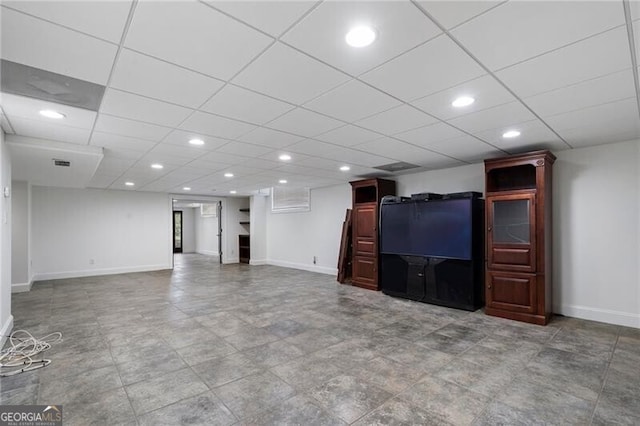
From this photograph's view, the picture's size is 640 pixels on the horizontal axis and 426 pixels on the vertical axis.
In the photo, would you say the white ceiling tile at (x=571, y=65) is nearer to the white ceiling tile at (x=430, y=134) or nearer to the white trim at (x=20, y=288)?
the white ceiling tile at (x=430, y=134)

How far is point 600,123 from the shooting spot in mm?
3248

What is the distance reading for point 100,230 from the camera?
8.52 metres

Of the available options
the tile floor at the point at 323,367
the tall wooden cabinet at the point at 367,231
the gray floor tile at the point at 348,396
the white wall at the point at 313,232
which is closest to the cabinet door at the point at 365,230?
the tall wooden cabinet at the point at 367,231

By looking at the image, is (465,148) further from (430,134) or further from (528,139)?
(430,134)

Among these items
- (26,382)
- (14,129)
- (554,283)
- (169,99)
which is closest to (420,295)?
(554,283)

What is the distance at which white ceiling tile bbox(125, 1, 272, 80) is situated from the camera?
59.9 inches

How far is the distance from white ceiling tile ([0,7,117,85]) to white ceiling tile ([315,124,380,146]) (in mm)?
2177

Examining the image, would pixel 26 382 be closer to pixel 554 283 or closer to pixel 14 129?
pixel 14 129

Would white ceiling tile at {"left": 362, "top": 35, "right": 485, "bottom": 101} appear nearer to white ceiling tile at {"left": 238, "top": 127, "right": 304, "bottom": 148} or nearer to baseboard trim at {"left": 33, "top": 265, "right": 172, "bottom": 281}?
white ceiling tile at {"left": 238, "top": 127, "right": 304, "bottom": 148}

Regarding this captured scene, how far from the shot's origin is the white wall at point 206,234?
44.5ft

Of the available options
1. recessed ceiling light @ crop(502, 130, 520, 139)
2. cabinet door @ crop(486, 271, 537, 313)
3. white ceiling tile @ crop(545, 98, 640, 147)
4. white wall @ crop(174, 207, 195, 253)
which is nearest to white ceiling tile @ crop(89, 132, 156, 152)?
recessed ceiling light @ crop(502, 130, 520, 139)

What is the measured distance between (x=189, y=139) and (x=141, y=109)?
0.97 m

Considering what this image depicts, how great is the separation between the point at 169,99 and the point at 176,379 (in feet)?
8.00

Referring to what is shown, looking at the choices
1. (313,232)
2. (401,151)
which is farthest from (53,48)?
(313,232)
